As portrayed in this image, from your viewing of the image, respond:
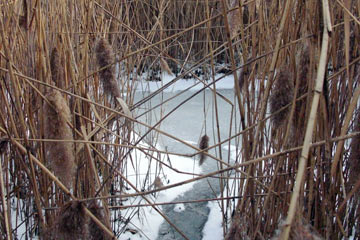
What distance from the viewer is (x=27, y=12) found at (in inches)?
30.1

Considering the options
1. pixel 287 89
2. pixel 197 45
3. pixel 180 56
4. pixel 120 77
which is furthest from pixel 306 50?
pixel 180 56

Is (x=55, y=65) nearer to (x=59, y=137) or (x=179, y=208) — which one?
(x=59, y=137)

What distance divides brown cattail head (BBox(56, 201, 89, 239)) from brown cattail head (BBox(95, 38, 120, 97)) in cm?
26

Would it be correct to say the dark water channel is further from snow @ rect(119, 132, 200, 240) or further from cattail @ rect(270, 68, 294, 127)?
cattail @ rect(270, 68, 294, 127)

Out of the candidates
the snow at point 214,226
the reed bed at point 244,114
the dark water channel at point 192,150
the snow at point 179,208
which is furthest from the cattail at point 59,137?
the snow at point 179,208

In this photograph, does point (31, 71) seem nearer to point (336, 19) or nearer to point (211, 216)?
point (336, 19)

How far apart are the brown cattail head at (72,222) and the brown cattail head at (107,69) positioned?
258 millimetres

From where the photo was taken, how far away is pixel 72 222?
57 centimetres

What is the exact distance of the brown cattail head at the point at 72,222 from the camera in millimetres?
566

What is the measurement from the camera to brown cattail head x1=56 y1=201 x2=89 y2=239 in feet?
1.86

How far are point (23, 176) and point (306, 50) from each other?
39.3 inches

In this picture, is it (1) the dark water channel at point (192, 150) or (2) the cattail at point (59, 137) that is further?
(1) the dark water channel at point (192, 150)

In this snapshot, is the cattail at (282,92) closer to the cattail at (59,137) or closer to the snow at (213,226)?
the cattail at (59,137)

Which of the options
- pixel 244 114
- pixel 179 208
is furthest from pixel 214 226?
pixel 244 114
